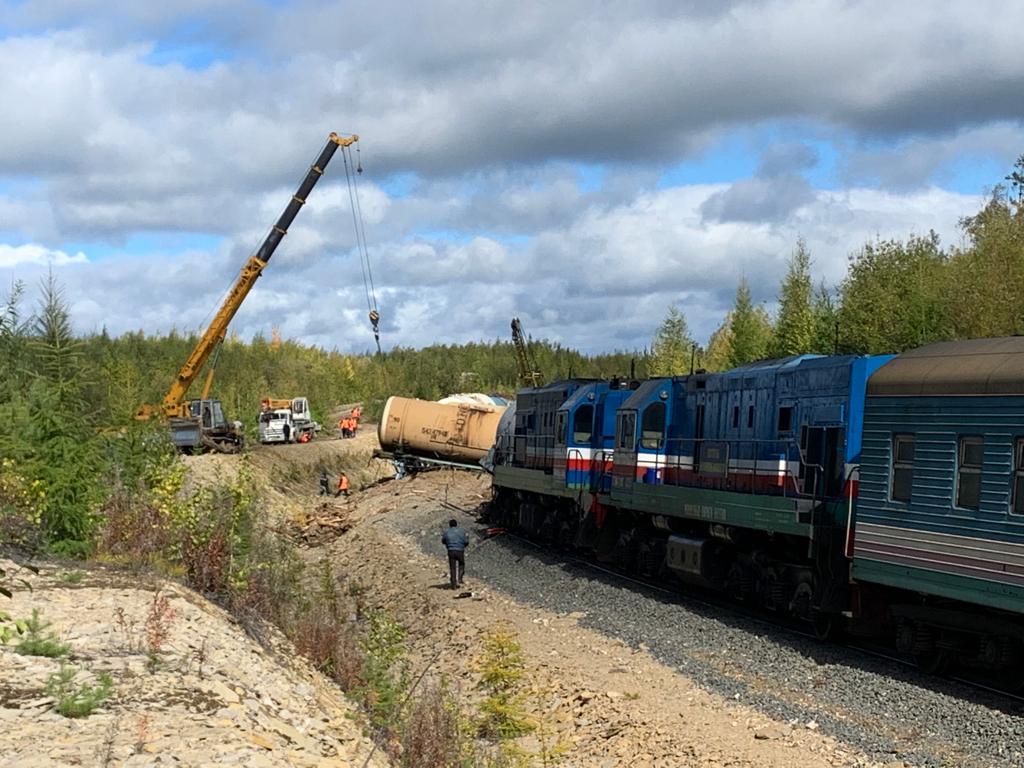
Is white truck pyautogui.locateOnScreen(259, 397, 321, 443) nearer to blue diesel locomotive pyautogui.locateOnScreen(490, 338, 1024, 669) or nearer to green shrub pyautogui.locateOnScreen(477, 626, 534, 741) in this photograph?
blue diesel locomotive pyautogui.locateOnScreen(490, 338, 1024, 669)

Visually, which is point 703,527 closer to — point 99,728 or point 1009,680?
point 1009,680

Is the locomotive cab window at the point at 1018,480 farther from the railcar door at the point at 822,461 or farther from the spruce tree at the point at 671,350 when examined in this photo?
the spruce tree at the point at 671,350

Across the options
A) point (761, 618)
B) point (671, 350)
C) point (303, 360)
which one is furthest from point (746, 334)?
point (303, 360)

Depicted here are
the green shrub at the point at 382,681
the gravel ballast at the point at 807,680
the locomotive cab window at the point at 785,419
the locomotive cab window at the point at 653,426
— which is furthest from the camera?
the locomotive cab window at the point at 653,426

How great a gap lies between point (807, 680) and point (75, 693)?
9.16 m

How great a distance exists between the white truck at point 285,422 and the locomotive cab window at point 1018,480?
63.4 meters

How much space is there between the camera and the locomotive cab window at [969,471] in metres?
14.3

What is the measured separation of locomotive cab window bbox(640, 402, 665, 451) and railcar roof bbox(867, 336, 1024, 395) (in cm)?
915

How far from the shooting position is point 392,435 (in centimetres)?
5469

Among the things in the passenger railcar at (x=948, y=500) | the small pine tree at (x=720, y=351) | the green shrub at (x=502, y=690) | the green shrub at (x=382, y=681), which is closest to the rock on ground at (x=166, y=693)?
the green shrub at (x=382, y=681)

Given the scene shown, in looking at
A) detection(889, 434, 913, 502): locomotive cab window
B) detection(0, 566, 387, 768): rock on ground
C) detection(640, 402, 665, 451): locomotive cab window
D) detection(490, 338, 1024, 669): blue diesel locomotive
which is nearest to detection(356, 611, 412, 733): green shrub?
detection(0, 566, 387, 768): rock on ground

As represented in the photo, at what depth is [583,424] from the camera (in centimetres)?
3062

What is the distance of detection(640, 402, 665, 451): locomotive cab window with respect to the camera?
84.2ft

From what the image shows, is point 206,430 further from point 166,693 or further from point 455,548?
point 166,693
